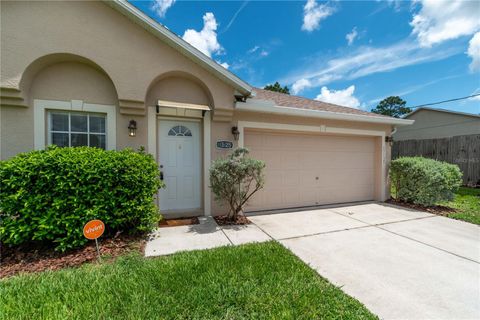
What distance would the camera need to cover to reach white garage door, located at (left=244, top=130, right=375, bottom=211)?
19.7 ft

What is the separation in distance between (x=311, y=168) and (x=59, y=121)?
680 centimetres

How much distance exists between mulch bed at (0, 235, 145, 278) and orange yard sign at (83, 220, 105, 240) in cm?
45

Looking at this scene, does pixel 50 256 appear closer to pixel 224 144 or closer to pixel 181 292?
pixel 181 292

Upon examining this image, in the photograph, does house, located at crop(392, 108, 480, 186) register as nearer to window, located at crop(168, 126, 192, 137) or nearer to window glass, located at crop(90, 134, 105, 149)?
window, located at crop(168, 126, 192, 137)

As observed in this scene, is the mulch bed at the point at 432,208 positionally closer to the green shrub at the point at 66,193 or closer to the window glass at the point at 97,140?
the green shrub at the point at 66,193

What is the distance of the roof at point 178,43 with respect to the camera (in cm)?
417

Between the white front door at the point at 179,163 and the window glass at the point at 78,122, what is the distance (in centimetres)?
156

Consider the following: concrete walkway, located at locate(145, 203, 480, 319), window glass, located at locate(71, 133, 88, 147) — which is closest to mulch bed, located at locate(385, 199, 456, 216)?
concrete walkway, located at locate(145, 203, 480, 319)

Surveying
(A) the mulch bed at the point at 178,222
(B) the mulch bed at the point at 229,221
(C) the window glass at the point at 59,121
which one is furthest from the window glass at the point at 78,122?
(B) the mulch bed at the point at 229,221

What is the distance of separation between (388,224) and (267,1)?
741 cm

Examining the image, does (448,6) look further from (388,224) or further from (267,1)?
(388,224)

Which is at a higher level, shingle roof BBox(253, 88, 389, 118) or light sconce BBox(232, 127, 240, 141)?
shingle roof BBox(253, 88, 389, 118)

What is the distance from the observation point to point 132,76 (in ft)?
14.2

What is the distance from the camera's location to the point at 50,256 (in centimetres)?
320
